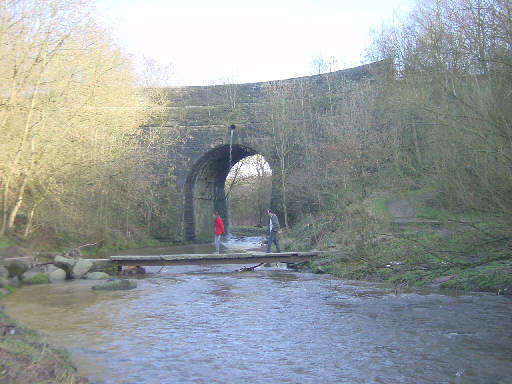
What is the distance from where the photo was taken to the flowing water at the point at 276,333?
5551 mm

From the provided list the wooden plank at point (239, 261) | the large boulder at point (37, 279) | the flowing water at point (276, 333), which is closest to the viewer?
the flowing water at point (276, 333)

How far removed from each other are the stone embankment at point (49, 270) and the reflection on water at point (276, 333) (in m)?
1.04

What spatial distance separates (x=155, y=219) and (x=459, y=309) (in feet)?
64.2

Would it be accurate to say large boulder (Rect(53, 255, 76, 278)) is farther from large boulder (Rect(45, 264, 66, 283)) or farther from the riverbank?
the riverbank

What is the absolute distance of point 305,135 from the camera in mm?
24344

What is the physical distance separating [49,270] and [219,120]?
1425cm

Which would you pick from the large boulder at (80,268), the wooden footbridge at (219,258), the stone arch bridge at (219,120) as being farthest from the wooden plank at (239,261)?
the stone arch bridge at (219,120)

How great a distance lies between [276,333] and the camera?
23.8 feet

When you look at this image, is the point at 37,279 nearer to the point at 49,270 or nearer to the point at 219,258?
the point at 49,270

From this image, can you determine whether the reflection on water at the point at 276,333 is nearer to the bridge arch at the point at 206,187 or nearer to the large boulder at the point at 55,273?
the large boulder at the point at 55,273

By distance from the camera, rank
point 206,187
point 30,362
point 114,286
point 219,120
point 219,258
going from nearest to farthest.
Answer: point 30,362
point 114,286
point 219,258
point 219,120
point 206,187

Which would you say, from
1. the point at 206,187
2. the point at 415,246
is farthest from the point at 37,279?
the point at 206,187

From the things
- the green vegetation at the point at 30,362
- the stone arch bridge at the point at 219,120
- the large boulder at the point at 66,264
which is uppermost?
the stone arch bridge at the point at 219,120

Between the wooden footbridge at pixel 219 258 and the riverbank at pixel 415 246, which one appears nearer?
the riverbank at pixel 415 246
